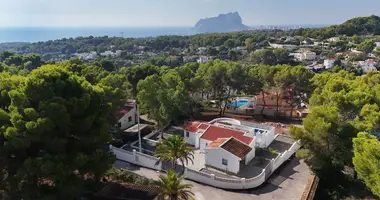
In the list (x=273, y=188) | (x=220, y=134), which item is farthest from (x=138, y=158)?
(x=273, y=188)

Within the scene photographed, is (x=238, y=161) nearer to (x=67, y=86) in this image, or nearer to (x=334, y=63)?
(x=67, y=86)

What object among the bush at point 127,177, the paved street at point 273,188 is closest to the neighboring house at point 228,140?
the paved street at point 273,188

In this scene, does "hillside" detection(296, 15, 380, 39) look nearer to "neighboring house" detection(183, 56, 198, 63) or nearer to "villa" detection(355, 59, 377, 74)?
"villa" detection(355, 59, 377, 74)

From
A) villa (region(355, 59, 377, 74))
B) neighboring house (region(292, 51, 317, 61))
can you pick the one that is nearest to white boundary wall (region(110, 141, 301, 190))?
villa (region(355, 59, 377, 74))

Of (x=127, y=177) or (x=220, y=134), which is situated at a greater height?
(x=220, y=134)

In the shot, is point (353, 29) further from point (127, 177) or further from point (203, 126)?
point (127, 177)

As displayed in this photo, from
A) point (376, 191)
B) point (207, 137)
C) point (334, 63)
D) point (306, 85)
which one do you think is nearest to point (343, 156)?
point (376, 191)

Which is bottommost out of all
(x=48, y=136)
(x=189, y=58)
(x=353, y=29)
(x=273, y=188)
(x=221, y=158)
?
(x=273, y=188)
